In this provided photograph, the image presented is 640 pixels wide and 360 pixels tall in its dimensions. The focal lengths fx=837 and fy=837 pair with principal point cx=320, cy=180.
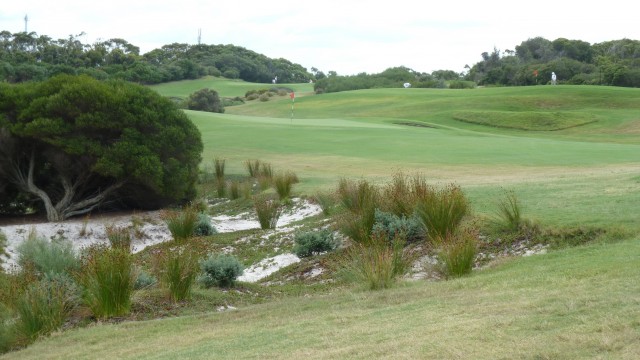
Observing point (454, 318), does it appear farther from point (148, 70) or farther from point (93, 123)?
point (148, 70)

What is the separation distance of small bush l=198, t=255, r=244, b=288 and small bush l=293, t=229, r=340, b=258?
249 cm

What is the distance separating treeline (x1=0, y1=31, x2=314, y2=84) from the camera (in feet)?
265

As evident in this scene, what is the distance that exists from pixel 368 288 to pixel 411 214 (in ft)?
15.5

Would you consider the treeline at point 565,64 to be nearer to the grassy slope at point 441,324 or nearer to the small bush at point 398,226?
the small bush at point 398,226

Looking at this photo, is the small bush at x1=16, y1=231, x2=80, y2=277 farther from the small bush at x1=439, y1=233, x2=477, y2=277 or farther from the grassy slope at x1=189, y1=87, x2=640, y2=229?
the grassy slope at x1=189, y1=87, x2=640, y2=229

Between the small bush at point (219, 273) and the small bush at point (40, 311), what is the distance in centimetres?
306

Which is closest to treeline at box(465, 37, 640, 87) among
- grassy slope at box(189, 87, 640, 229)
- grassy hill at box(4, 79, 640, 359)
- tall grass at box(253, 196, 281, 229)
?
grassy slope at box(189, 87, 640, 229)

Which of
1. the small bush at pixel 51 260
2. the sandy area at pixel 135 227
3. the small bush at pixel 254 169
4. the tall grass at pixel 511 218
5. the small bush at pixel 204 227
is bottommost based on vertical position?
the sandy area at pixel 135 227

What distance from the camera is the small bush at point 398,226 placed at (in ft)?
47.3

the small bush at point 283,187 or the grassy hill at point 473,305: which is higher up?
the grassy hill at point 473,305

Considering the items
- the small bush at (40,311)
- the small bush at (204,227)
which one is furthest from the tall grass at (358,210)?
the small bush at (40,311)

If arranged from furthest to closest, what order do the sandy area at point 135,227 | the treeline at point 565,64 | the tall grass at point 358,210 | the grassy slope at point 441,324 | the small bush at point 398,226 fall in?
the treeline at point 565,64 < the sandy area at point 135,227 < the tall grass at point 358,210 < the small bush at point 398,226 < the grassy slope at point 441,324

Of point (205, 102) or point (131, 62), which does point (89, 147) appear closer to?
point (205, 102)

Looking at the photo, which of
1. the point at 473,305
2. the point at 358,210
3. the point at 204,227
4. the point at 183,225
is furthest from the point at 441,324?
the point at 204,227
